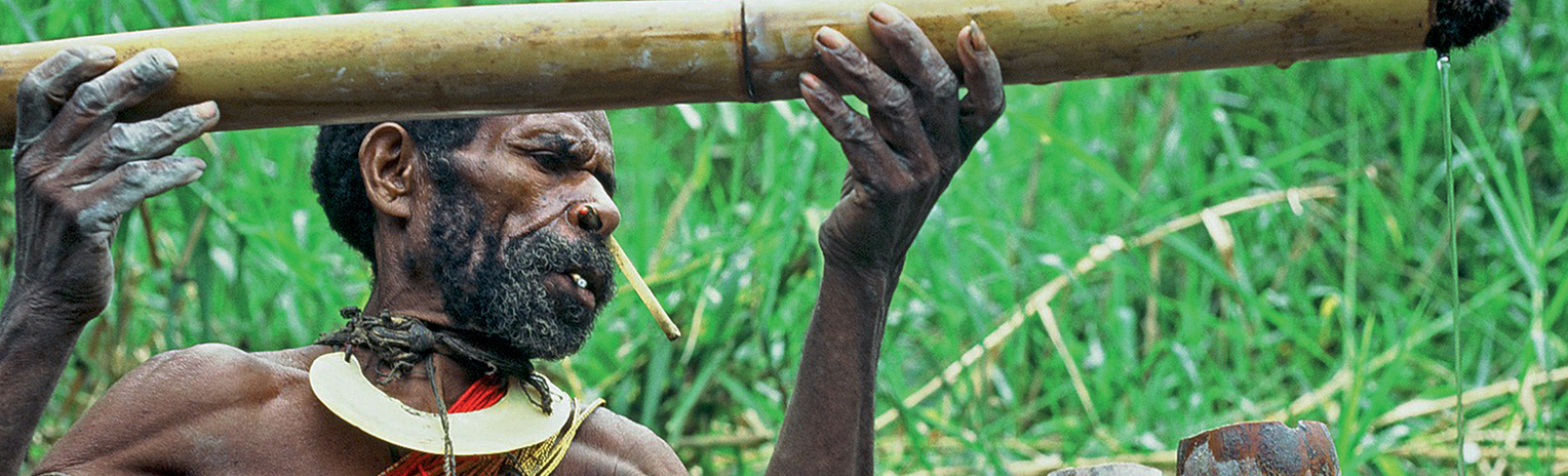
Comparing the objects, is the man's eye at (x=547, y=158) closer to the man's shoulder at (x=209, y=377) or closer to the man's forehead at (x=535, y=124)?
the man's forehead at (x=535, y=124)

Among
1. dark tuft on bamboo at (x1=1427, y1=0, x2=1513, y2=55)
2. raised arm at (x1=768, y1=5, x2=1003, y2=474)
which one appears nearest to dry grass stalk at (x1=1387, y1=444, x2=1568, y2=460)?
raised arm at (x1=768, y1=5, x2=1003, y2=474)

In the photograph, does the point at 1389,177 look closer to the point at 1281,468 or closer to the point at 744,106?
the point at 744,106

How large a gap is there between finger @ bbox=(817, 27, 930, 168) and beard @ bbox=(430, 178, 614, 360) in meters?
0.55

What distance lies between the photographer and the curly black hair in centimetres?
268

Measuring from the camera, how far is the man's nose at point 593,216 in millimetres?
2617

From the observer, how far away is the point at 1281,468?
2.00 meters

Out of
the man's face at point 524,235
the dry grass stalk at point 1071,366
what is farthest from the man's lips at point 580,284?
the dry grass stalk at point 1071,366

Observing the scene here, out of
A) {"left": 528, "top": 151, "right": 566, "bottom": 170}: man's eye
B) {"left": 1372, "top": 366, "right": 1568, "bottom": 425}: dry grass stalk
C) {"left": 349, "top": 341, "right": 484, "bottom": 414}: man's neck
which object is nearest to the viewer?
{"left": 349, "top": 341, "right": 484, "bottom": 414}: man's neck

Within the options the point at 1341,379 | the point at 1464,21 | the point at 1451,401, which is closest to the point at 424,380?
the point at 1464,21

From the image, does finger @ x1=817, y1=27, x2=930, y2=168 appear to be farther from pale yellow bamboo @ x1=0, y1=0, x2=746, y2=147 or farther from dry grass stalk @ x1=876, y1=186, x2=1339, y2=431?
dry grass stalk @ x1=876, y1=186, x2=1339, y2=431

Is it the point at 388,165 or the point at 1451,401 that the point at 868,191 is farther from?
the point at 1451,401

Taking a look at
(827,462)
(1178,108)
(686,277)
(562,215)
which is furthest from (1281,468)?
(1178,108)

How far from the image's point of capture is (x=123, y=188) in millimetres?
2127

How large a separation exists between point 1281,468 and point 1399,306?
10.8 ft
